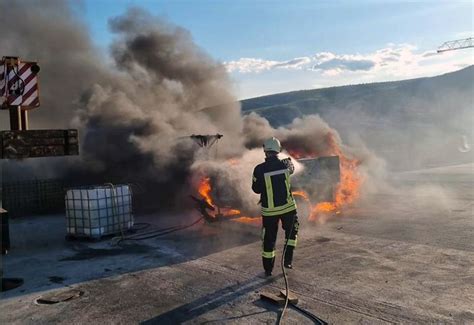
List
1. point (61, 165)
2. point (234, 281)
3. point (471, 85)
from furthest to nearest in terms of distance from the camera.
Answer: point (471, 85)
point (61, 165)
point (234, 281)

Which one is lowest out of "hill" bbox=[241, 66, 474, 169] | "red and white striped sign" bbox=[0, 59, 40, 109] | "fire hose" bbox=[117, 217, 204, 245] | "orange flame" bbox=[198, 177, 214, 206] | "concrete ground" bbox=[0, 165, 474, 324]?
"concrete ground" bbox=[0, 165, 474, 324]

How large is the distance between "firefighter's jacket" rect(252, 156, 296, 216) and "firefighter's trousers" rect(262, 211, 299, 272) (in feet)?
0.31

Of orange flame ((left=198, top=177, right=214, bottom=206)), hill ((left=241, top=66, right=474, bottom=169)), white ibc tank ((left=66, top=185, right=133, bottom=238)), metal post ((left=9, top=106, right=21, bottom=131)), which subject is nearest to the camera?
metal post ((left=9, top=106, right=21, bottom=131))

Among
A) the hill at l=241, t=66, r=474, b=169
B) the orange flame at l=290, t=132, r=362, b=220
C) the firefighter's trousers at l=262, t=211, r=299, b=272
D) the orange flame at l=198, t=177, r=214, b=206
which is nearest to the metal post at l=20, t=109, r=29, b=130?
the firefighter's trousers at l=262, t=211, r=299, b=272

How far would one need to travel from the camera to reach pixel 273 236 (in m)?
6.05

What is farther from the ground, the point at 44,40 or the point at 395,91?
the point at 395,91

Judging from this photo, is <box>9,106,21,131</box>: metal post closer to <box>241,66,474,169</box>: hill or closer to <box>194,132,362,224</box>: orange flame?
<box>194,132,362,224</box>: orange flame

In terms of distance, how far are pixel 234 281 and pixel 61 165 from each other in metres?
10.1

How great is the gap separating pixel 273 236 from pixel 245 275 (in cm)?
67

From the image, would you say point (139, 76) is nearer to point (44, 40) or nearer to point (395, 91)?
point (44, 40)

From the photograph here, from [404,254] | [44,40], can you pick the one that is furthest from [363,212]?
[44,40]

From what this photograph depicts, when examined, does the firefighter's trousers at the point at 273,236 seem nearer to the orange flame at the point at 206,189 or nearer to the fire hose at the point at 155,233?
the orange flame at the point at 206,189

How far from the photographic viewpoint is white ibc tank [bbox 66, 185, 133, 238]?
8555 mm

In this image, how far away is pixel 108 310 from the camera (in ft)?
15.8
